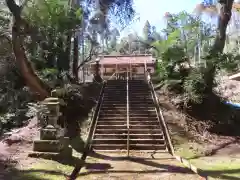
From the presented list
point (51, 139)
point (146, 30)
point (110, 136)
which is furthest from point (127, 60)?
point (146, 30)

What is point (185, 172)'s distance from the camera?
298 inches

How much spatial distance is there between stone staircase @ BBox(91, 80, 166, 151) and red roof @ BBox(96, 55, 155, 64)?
696cm

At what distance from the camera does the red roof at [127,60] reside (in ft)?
72.7

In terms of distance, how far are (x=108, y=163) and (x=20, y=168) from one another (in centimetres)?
255

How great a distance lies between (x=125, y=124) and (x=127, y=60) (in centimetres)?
1148

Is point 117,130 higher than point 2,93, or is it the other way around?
point 2,93

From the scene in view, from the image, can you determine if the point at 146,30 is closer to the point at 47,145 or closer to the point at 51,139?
the point at 51,139

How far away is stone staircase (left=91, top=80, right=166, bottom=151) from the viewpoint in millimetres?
10680

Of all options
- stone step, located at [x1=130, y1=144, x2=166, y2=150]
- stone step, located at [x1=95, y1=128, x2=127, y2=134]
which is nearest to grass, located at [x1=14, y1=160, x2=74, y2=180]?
stone step, located at [x1=130, y1=144, x2=166, y2=150]

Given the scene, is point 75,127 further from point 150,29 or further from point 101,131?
point 150,29

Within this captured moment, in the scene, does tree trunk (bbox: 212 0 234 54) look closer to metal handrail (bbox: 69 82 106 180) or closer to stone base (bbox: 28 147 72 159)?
metal handrail (bbox: 69 82 106 180)

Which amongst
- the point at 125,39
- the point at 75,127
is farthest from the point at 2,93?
the point at 125,39

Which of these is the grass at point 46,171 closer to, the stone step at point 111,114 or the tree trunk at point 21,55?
the tree trunk at point 21,55

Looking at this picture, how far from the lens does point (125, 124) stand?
11.8 meters
